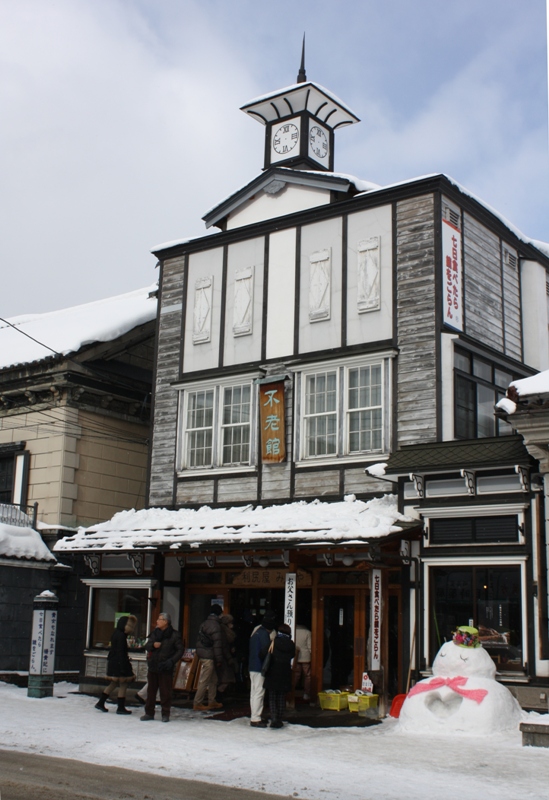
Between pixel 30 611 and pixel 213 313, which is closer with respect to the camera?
pixel 213 313

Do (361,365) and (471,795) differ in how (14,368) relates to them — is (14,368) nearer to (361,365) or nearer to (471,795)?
(361,365)

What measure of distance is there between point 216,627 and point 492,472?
5.40m

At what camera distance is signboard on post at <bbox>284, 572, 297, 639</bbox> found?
15.4 m

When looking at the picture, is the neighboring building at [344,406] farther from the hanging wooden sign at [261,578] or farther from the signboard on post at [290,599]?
the signboard on post at [290,599]

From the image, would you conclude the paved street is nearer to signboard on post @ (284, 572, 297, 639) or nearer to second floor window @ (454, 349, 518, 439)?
signboard on post @ (284, 572, 297, 639)

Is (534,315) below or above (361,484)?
above

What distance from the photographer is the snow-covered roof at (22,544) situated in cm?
2049

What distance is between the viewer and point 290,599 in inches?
614

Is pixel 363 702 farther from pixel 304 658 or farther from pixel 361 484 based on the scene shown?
pixel 361 484

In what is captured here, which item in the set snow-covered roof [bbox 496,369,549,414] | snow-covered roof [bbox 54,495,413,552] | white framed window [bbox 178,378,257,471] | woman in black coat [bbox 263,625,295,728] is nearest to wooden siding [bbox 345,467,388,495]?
snow-covered roof [bbox 54,495,413,552]

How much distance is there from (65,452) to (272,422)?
233 inches

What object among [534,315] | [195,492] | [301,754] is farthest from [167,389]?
[301,754]

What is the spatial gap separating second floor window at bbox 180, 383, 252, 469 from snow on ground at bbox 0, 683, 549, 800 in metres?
6.25

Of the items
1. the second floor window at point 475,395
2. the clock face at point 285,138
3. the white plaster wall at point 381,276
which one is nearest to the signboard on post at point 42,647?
the white plaster wall at point 381,276
